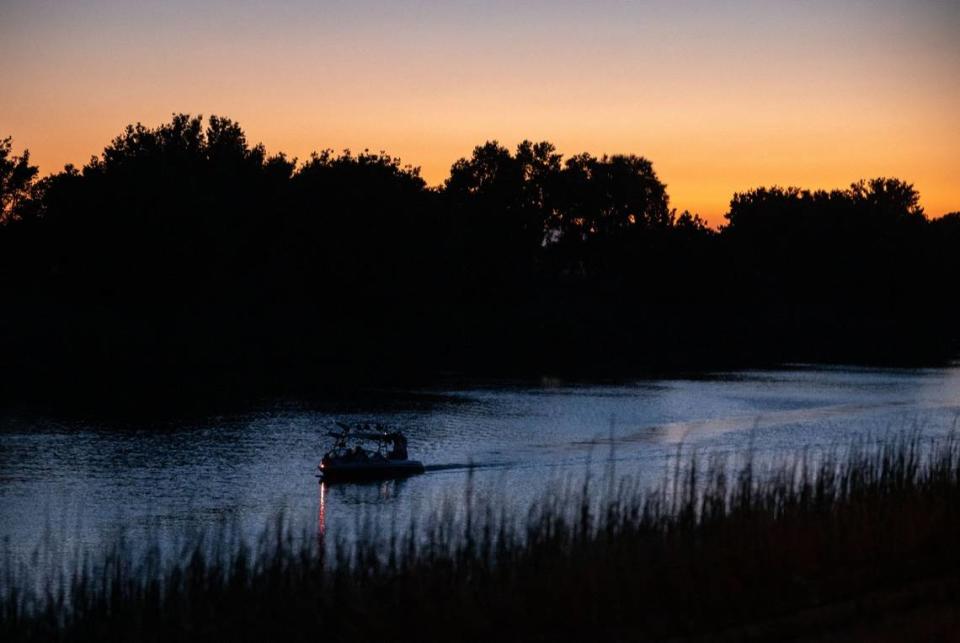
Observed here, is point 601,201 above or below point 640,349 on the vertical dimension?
above

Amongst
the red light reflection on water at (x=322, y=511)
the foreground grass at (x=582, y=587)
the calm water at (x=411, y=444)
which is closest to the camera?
the foreground grass at (x=582, y=587)

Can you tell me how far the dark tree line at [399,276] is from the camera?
75.1 meters

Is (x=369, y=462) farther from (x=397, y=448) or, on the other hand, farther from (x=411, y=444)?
(x=411, y=444)

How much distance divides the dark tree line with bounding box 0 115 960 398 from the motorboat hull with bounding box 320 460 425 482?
25641 mm

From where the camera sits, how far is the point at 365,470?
40688 millimetres

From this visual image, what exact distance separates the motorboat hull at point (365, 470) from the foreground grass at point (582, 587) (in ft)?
84.3

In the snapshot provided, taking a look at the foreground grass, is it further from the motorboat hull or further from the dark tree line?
the dark tree line

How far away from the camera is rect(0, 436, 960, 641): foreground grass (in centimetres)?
1170

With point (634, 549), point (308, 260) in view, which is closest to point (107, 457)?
point (634, 549)

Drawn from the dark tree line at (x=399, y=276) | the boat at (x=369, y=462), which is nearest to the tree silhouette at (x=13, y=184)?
the dark tree line at (x=399, y=276)

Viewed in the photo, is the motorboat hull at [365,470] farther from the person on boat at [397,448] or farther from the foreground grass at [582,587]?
the foreground grass at [582,587]

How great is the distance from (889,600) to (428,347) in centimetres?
7637

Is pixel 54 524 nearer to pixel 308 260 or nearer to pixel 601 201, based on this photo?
pixel 308 260

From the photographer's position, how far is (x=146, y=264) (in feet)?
250
